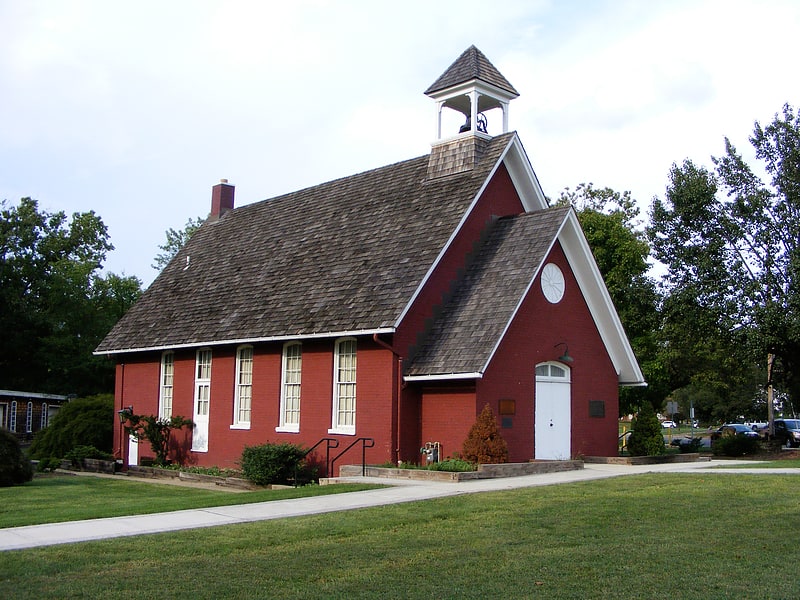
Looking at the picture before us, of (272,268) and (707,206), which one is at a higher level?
(707,206)

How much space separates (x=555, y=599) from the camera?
7301 millimetres

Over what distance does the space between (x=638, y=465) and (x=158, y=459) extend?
45.1ft

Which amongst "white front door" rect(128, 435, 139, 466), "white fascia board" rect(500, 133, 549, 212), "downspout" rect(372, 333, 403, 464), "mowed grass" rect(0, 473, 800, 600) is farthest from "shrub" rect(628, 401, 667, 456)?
"white front door" rect(128, 435, 139, 466)

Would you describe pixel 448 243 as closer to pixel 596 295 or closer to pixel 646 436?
pixel 596 295

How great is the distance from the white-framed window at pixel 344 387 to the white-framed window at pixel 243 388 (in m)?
3.58

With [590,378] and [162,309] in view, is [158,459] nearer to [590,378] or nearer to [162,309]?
[162,309]

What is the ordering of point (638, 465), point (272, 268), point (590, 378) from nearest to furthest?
point (638, 465) < point (590, 378) < point (272, 268)

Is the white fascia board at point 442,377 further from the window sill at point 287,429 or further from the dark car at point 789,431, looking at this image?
the dark car at point 789,431

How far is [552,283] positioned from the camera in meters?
20.7

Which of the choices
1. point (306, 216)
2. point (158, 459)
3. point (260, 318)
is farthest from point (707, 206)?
point (158, 459)

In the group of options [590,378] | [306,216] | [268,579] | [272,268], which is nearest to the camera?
[268,579]

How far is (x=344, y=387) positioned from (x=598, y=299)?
267 inches

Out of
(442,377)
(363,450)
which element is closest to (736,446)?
(442,377)

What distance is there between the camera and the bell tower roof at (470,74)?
2280cm
